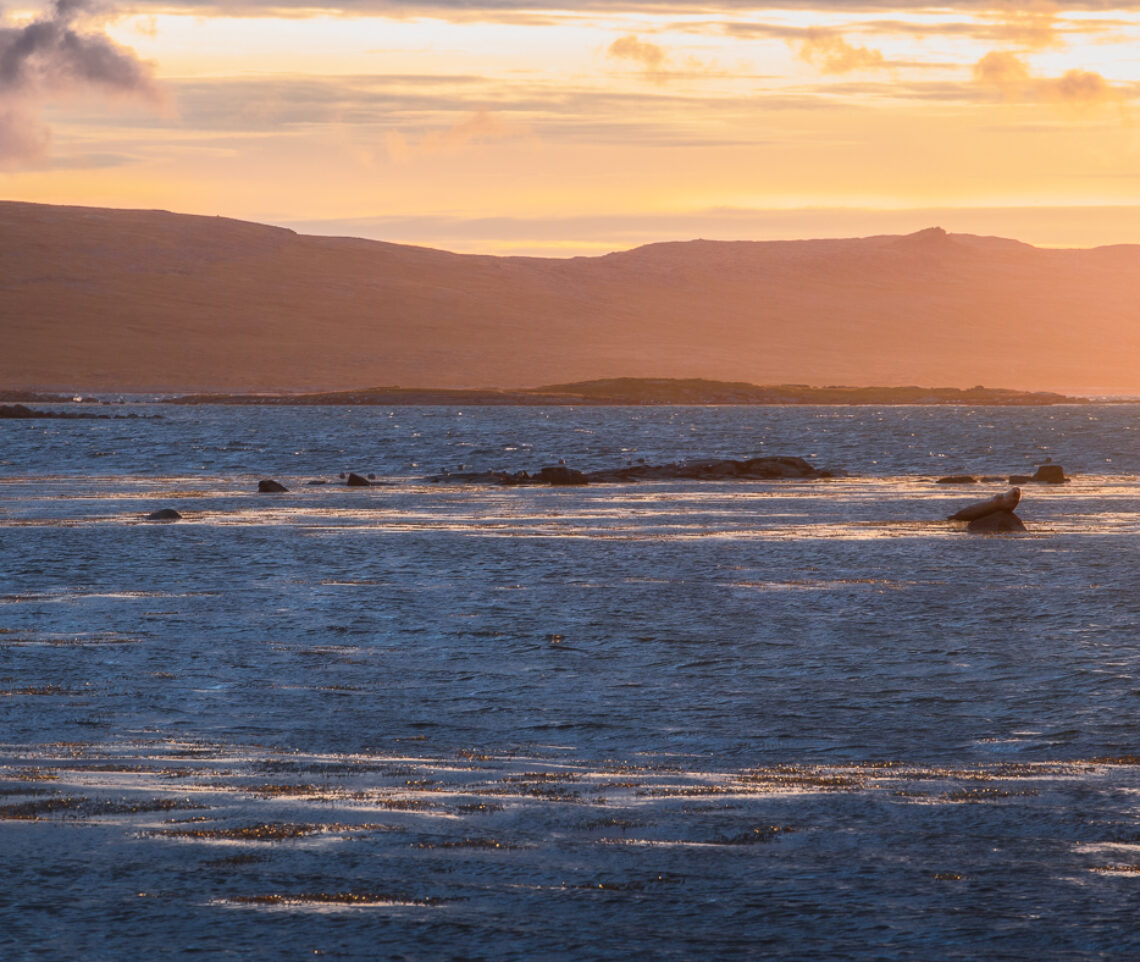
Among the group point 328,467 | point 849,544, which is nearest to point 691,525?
point 849,544

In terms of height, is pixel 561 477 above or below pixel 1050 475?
above

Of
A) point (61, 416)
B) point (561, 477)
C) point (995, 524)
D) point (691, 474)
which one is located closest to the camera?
point (995, 524)

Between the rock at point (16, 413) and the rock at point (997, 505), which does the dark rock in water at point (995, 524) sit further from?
the rock at point (16, 413)

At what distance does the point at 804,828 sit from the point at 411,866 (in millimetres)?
3025

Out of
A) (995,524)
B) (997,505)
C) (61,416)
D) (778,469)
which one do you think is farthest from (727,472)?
(61,416)

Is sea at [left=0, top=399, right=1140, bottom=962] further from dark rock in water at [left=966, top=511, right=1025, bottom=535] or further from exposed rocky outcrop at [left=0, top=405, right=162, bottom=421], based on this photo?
exposed rocky outcrop at [left=0, top=405, right=162, bottom=421]

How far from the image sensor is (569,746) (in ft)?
49.3

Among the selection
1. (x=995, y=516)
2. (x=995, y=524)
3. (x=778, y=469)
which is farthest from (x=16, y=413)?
(x=995, y=524)

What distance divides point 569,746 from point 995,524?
2721 centimetres

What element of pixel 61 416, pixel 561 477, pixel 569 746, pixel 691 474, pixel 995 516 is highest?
pixel 61 416

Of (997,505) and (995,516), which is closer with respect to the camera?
(995,516)

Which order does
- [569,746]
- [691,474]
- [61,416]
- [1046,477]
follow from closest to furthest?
[569,746] < [1046,477] < [691,474] < [61,416]

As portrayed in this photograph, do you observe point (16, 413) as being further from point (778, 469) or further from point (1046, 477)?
point (1046, 477)

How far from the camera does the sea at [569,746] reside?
9469 millimetres
